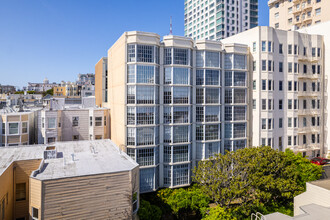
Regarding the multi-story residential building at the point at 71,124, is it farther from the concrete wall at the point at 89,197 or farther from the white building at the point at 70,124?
the concrete wall at the point at 89,197

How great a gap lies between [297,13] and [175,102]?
5492 centimetres

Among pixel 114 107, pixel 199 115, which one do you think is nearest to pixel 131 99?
pixel 114 107

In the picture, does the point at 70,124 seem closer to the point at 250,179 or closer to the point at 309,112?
the point at 250,179

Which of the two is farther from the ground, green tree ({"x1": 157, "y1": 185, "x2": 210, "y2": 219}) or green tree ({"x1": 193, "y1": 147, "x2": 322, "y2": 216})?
green tree ({"x1": 193, "y1": 147, "x2": 322, "y2": 216})

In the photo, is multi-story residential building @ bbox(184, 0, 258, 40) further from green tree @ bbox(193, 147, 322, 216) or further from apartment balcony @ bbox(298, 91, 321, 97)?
green tree @ bbox(193, 147, 322, 216)

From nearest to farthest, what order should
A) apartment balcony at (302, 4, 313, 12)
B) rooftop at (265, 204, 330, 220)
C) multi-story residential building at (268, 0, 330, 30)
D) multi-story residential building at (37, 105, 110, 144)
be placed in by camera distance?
1. rooftop at (265, 204, 330, 220)
2. multi-story residential building at (37, 105, 110, 144)
3. multi-story residential building at (268, 0, 330, 30)
4. apartment balcony at (302, 4, 313, 12)

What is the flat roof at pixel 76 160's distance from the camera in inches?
718

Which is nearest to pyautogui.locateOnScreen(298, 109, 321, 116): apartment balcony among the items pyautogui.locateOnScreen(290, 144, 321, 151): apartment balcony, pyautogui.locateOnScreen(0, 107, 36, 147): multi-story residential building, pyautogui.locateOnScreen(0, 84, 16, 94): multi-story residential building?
pyautogui.locateOnScreen(290, 144, 321, 151): apartment balcony

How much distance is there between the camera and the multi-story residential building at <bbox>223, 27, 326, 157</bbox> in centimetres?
3712

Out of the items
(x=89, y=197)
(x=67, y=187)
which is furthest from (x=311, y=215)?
(x=67, y=187)

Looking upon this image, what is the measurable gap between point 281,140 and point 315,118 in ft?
34.6

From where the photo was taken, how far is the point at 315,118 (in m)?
43.2

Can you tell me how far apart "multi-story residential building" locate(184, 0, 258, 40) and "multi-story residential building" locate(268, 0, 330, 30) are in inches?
613

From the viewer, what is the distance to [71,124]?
36344 millimetres
